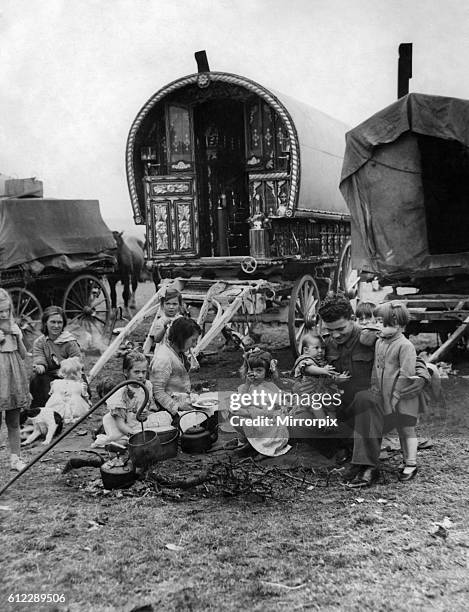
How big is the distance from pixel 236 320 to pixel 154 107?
10.3 feet

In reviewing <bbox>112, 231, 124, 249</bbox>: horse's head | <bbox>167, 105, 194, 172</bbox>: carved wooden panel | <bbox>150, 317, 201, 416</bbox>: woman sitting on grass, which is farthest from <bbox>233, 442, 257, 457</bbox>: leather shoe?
<bbox>112, 231, 124, 249</bbox>: horse's head

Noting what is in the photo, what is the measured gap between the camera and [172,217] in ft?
29.5

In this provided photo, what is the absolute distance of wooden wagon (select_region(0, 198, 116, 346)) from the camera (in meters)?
8.88

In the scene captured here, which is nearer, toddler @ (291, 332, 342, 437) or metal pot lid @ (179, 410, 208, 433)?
toddler @ (291, 332, 342, 437)

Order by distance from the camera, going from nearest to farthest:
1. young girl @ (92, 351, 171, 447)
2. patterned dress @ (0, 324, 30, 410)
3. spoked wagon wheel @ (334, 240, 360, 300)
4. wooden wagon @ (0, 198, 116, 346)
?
patterned dress @ (0, 324, 30, 410)
young girl @ (92, 351, 171, 447)
wooden wagon @ (0, 198, 116, 346)
spoked wagon wheel @ (334, 240, 360, 300)

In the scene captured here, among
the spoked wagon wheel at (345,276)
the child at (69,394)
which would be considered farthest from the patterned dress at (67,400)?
the spoked wagon wheel at (345,276)

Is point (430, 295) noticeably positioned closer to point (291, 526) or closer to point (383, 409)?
point (383, 409)

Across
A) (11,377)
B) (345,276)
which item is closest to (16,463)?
(11,377)

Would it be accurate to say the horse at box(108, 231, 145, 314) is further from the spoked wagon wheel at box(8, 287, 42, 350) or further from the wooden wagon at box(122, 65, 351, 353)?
the wooden wagon at box(122, 65, 351, 353)

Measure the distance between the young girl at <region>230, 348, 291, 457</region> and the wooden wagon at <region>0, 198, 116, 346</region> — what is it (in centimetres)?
491

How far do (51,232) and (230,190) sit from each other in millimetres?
2706

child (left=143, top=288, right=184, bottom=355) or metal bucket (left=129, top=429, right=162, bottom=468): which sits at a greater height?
child (left=143, top=288, right=184, bottom=355)

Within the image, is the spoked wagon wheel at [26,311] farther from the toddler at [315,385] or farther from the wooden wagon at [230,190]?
the toddler at [315,385]

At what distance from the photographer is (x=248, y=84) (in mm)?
8164
